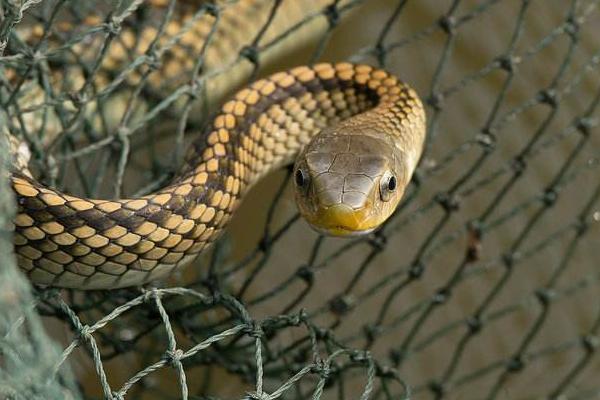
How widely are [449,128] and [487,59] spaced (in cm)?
29

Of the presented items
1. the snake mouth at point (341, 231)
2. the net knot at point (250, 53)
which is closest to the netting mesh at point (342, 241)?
the net knot at point (250, 53)

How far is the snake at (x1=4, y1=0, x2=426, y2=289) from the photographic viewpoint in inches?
51.3

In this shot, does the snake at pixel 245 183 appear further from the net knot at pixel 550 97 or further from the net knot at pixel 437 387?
the net knot at pixel 437 387

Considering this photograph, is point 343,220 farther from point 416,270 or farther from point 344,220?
point 416,270

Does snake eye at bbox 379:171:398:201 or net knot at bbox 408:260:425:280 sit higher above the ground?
net knot at bbox 408:260:425:280

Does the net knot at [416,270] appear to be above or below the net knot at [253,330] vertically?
A: above

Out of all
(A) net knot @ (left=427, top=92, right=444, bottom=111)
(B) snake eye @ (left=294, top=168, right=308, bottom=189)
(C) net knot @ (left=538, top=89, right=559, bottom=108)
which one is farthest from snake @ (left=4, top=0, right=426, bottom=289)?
(C) net knot @ (left=538, top=89, right=559, bottom=108)

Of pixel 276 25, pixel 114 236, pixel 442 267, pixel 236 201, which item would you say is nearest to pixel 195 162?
pixel 236 201

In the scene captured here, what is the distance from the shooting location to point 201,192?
4.68 ft

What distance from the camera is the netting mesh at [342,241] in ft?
4.62

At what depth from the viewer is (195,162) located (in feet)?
4.91

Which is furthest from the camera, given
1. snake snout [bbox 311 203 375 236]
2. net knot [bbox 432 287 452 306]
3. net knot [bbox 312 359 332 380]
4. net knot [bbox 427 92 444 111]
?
net knot [bbox 432 287 452 306]

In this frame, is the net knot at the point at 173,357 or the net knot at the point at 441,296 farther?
the net knot at the point at 441,296

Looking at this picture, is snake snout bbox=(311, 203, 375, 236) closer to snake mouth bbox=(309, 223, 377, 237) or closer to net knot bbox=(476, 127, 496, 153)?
snake mouth bbox=(309, 223, 377, 237)
